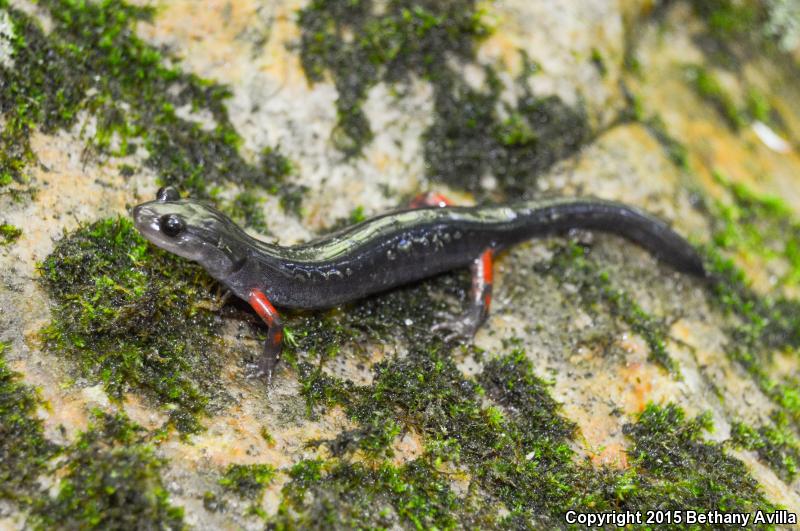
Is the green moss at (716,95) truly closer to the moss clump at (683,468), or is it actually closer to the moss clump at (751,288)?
the moss clump at (751,288)

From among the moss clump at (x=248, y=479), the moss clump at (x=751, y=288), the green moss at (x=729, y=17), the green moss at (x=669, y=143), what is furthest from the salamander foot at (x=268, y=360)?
the green moss at (x=729, y=17)

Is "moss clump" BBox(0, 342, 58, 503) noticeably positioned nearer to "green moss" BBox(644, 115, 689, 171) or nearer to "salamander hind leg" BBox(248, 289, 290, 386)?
"salamander hind leg" BBox(248, 289, 290, 386)

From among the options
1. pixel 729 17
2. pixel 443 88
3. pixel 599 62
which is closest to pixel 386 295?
pixel 443 88

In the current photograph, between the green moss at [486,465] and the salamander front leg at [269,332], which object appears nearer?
the green moss at [486,465]

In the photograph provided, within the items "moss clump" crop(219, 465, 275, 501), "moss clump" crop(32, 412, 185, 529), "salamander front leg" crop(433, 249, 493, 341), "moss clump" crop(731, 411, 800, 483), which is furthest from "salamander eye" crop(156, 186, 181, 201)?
"moss clump" crop(731, 411, 800, 483)

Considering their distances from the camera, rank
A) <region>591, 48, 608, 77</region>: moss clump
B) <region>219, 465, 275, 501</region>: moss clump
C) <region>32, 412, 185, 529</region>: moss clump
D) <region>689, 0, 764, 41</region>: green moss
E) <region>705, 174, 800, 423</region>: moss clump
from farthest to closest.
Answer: <region>689, 0, 764, 41</region>: green moss
<region>591, 48, 608, 77</region>: moss clump
<region>705, 174, 800, 423</region>: moss clump
<region>219, 465, 275, 501</region>: moss clump
<region>32, 412, 185, 529</region>: moss clump
